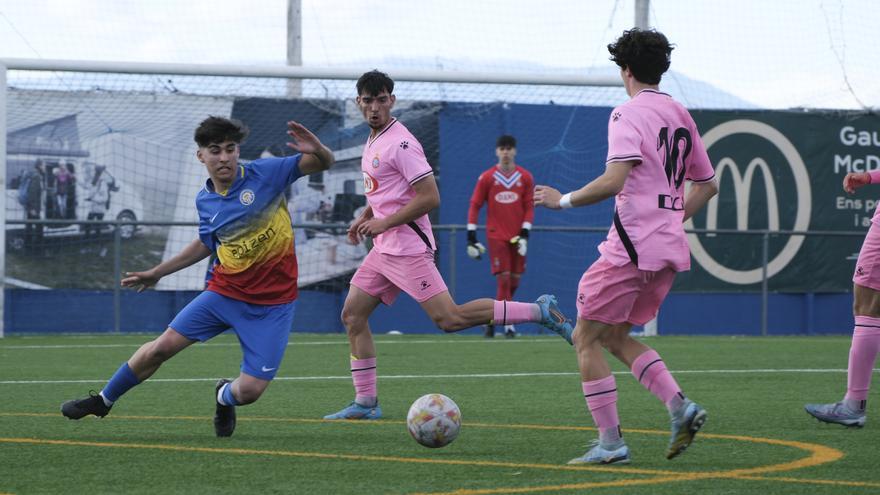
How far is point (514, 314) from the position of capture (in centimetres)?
854

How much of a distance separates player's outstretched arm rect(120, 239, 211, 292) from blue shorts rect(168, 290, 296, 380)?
25 centimetres

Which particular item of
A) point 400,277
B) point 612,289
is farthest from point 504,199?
point 612,289

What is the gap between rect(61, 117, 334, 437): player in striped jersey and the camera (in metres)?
7.22

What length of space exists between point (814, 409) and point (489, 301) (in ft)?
6.73

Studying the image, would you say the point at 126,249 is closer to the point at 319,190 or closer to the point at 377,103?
the point at 319,190

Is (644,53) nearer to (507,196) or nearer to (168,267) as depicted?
(168,267)

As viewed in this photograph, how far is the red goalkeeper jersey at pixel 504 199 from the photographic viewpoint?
17.0 meters

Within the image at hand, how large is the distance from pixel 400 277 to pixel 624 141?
2.69 metres

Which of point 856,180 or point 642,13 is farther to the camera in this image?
point 642,13

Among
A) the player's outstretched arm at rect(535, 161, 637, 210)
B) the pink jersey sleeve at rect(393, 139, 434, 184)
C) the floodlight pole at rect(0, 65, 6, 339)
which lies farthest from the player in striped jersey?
the floodlight pole at rect(0, 65, 6, 339)

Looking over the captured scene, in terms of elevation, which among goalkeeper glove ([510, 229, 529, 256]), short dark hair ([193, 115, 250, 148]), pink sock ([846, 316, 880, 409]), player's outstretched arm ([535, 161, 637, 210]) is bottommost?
pink sock ([846, 316, 880, 409])

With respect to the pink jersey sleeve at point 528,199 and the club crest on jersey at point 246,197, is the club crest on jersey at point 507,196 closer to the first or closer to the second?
the pink jersey sleeve at point 528,199

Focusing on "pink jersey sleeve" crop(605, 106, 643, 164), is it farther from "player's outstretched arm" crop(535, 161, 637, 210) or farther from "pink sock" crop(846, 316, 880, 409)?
"pink sock" crop(846, 316, 880, 409)

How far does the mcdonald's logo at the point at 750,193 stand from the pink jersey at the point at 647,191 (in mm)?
13934
